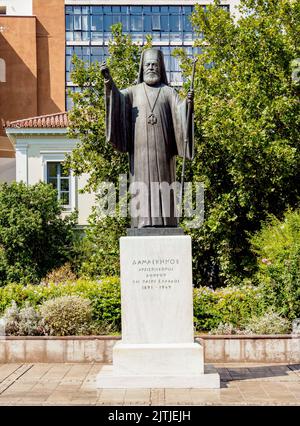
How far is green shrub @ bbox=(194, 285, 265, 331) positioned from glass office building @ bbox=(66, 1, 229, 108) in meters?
34.3

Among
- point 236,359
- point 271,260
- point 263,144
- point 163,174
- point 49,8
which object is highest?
point 49,8

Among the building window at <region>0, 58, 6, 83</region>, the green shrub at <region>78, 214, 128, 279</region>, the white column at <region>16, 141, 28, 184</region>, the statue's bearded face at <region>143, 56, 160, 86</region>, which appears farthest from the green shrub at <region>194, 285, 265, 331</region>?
the building window at <region>0, 58, 6, 83</region>

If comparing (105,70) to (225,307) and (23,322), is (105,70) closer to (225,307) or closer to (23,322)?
(23,322)

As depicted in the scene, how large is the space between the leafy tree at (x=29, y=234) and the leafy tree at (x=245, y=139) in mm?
6540

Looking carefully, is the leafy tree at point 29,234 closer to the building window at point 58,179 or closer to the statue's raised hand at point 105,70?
the building window at point 58,179

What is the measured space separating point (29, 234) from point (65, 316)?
1102cm

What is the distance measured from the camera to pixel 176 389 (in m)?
9.26

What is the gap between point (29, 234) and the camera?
23984 millimetres

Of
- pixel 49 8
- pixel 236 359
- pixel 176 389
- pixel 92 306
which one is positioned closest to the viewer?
pixel 176 389

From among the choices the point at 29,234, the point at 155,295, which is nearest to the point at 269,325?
the point at 155,295

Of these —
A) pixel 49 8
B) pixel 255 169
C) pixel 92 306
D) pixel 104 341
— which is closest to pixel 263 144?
pixel 255 169

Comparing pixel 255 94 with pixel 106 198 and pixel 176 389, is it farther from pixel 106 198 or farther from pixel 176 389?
pixel 176 389

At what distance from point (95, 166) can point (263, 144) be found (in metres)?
5.28

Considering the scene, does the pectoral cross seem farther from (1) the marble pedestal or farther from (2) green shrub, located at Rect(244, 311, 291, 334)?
(2) green shrub, located at Rect(244, 311, 291, 334)
